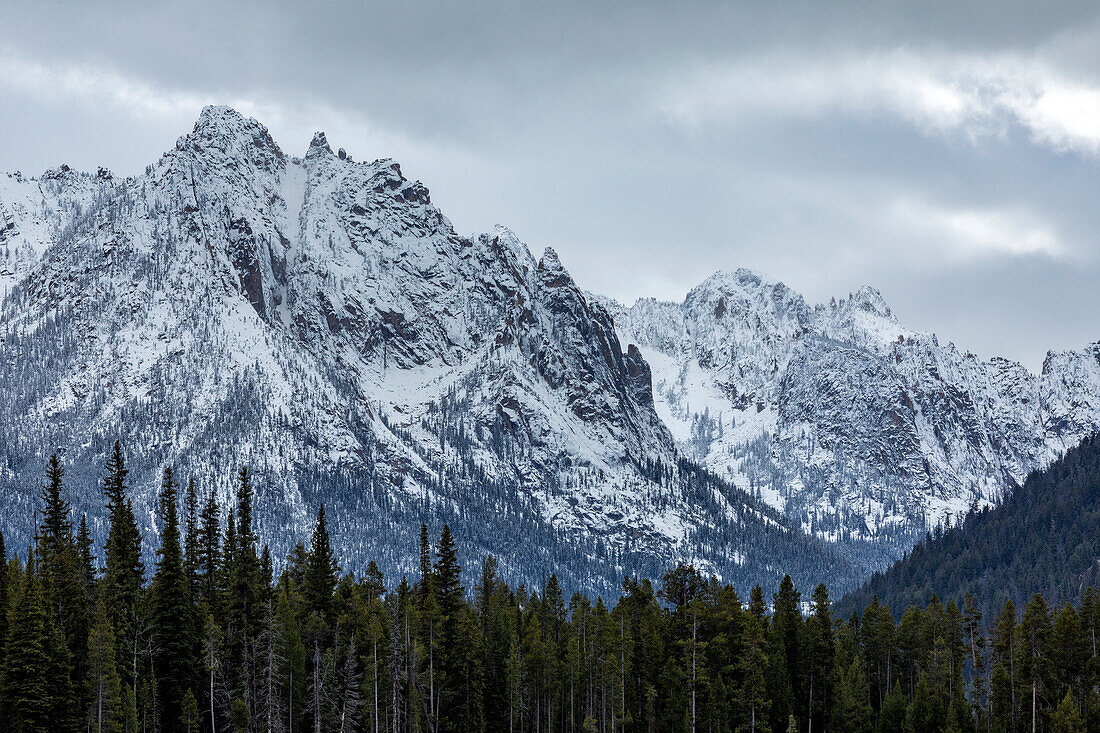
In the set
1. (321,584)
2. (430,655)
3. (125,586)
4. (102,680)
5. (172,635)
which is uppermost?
(321,584)

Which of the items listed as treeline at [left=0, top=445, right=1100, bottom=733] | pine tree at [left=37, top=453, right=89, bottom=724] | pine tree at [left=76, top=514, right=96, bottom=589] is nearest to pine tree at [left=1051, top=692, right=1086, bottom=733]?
treeline at [left=0, top=445, right=1100, bottom=733]

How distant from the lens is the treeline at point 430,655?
87375 millimetres

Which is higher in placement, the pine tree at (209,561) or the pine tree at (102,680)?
the pine tree at (209,561)

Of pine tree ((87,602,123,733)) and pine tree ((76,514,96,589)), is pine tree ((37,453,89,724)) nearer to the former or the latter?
pine tree ((76,514,96,589))

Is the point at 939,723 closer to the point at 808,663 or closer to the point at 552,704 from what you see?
the point at 808,663

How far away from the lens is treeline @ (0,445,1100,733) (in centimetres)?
8738

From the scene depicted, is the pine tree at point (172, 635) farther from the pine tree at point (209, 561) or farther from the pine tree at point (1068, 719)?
the pine tree at point (1068, 719)

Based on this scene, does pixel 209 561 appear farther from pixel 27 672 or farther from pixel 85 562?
pixel 27 672

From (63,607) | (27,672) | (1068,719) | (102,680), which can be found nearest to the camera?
(27,672)

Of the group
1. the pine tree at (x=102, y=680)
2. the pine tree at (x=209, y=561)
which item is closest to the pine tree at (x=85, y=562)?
the pine tree at (x=209, y=561)

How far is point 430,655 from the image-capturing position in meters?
102

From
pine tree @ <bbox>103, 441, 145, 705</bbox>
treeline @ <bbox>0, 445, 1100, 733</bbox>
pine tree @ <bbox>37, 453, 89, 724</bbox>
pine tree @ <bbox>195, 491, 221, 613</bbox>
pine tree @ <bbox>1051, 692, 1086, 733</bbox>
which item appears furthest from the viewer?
pine tree @ <bbox>195, 491, 221, 613</bbox>

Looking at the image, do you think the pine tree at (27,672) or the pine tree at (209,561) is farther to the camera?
the pine tree at (209,561)

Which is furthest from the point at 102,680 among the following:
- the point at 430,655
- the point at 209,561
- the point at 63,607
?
the point at 430,655
